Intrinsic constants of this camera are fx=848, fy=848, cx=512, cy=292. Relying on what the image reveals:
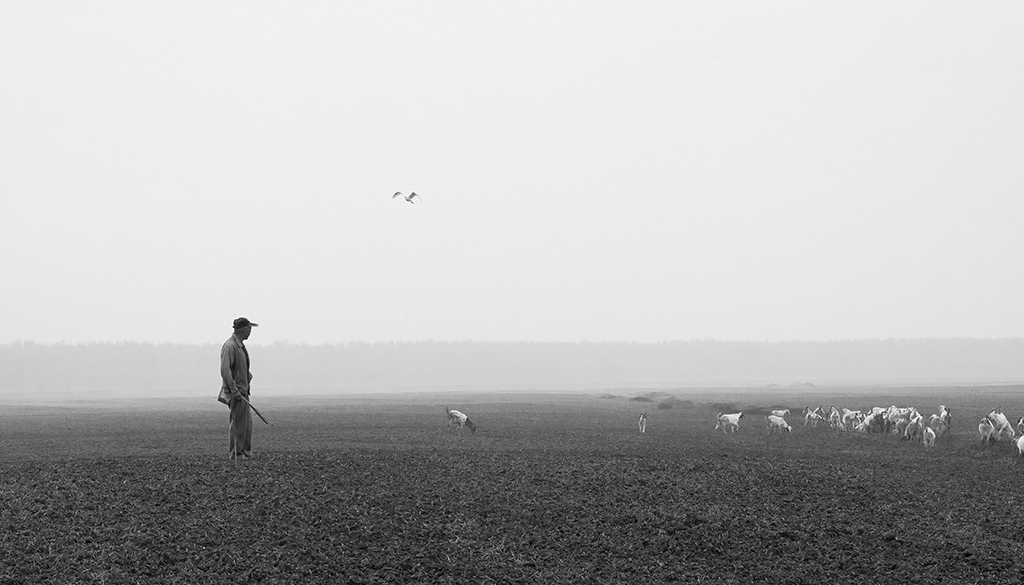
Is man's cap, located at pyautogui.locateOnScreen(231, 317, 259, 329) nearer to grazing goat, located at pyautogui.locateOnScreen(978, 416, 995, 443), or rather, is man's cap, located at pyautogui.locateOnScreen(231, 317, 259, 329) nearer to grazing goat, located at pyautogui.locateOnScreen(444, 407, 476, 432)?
grazing goat, located at pyautogui.locateOnScreen(444, 407, 476, 432)

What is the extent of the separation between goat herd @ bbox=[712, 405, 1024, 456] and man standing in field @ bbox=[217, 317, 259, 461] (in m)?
18.2

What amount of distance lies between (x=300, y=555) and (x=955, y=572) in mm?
11455

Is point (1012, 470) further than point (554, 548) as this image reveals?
Yes

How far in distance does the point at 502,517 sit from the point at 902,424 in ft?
68.3

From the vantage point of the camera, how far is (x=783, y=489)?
62.8ft

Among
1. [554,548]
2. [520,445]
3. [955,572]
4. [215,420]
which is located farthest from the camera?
[215,420]

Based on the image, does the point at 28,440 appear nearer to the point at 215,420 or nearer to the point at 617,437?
the point at 215,420

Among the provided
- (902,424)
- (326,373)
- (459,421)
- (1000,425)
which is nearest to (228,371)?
(459,421)

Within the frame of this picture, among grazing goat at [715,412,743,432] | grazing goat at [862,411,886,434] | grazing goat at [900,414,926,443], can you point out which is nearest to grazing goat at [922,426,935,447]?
grazing goat at [900,414,926,443]

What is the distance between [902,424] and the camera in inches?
1247

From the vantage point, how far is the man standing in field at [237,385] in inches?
758

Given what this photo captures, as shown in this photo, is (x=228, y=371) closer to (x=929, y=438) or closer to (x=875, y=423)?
(x=929, y=438)

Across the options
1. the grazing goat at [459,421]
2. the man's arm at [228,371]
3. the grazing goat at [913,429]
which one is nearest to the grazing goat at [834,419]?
the grazing goat at [913,429]

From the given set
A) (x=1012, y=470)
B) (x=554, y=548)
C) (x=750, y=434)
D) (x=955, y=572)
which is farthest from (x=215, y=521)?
(x=750, y=434)
